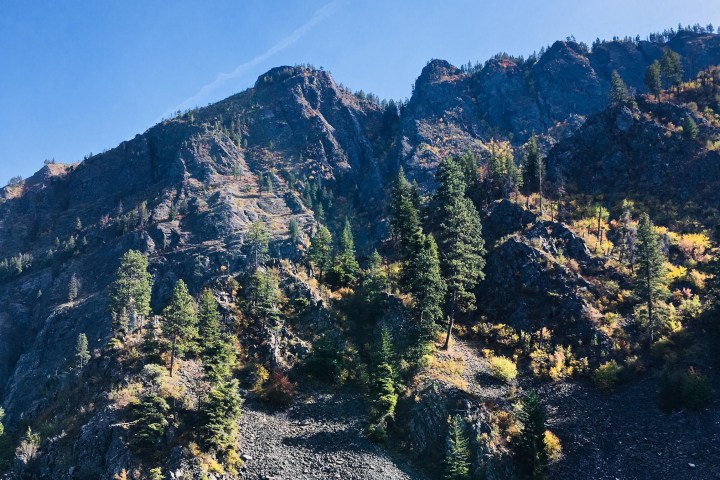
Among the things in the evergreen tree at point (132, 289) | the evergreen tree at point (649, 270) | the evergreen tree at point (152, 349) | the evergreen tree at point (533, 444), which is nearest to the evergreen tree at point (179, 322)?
the evergreen tree at point (152, 349)

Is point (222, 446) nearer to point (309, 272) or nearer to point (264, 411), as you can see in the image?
point (264, 411)

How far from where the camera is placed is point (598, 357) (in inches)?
1828

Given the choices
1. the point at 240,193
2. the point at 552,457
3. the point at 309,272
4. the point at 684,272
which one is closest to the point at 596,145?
the point at 684,272

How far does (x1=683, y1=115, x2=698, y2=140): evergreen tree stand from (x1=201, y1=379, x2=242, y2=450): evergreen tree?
87448 millimetres

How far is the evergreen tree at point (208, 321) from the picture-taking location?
45656mm

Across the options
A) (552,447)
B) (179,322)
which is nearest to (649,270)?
(552,447)

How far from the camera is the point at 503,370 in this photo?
45375mm

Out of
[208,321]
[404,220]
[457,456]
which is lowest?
[457,456]

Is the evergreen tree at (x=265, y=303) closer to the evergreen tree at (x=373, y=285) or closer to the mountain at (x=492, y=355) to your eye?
the mountain at (x=492, y=355)

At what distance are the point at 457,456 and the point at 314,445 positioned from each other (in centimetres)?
1137

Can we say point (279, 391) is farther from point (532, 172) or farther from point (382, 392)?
point (532, 172)

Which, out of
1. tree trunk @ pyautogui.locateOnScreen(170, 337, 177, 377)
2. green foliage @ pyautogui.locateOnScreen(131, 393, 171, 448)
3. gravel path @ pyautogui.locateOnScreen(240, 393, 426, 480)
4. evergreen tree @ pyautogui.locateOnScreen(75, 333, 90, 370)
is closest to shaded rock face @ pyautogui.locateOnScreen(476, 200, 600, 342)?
gravel path @ pyautogui.locateOnScreen(240, 393, 426, 480)

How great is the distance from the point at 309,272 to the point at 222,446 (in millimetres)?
29295

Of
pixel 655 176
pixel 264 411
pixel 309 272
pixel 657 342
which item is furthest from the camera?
pixel 655 176
